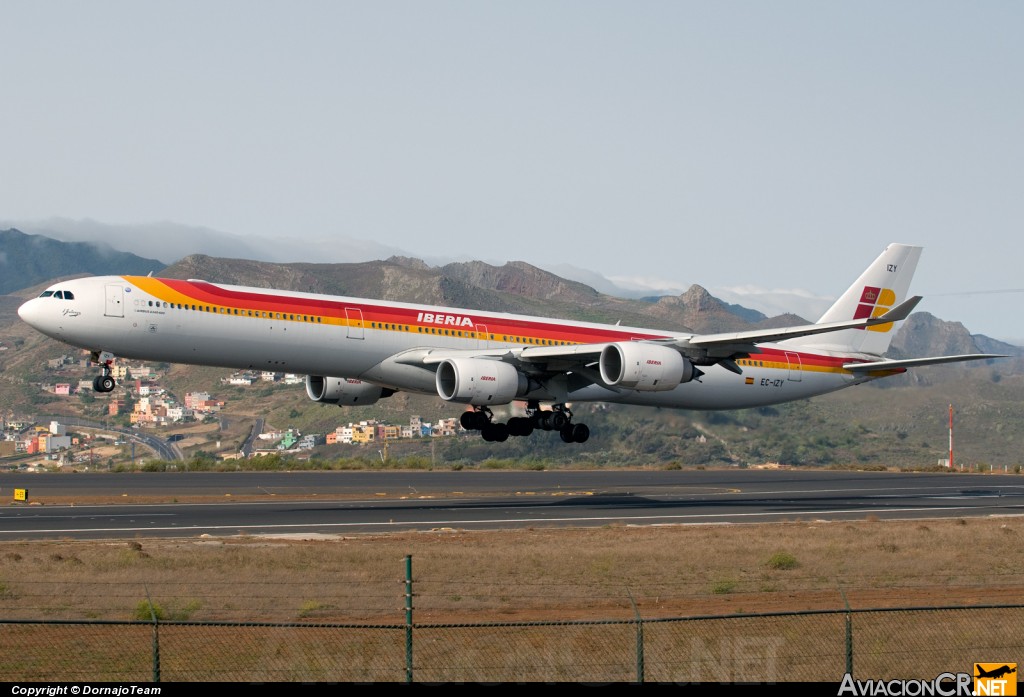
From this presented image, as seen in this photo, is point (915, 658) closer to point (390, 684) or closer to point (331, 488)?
point (390, 684)

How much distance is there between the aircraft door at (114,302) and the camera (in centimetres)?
3997

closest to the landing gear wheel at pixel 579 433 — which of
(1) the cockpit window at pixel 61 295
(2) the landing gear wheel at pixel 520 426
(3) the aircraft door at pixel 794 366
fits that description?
(2) the landing gear wheel at pixel 520 426

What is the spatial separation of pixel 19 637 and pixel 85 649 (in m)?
1.88

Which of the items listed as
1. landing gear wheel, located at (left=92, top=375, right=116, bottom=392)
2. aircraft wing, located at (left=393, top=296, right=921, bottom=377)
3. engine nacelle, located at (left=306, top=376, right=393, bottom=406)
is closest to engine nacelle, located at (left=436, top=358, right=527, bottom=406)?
aircraft wing, located at (left=393, top=296, right=921, bottom=377)

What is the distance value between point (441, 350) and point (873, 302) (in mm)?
23955

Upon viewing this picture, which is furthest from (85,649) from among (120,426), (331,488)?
(120,426)

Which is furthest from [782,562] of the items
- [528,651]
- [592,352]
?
[592,352]

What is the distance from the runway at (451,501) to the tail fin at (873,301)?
723 cm

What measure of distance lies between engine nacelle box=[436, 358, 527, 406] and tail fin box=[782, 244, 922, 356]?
18.0 meters

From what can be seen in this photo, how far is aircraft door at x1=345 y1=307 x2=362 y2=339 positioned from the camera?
43844 mm

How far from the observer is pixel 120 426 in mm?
191250

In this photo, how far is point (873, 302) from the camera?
5906 cm

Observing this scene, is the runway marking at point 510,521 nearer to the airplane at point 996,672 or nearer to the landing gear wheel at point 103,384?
the landing gear wheel at point 103,384

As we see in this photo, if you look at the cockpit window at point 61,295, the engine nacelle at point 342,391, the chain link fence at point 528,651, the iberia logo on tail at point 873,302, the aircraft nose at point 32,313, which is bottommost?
the chain link fence at point 528,651
